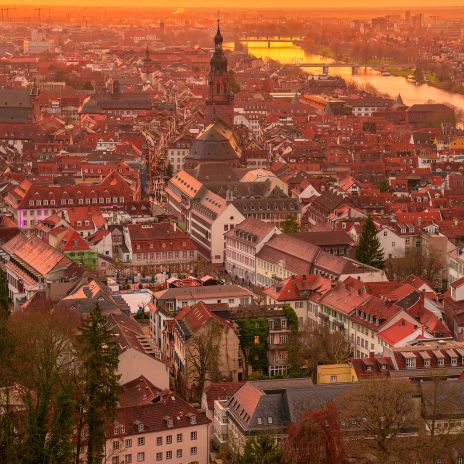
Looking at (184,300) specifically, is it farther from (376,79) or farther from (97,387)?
(376,79)

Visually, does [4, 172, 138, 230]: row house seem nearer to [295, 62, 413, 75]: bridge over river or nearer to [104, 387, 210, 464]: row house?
[104, 387, 210, 464]: row house

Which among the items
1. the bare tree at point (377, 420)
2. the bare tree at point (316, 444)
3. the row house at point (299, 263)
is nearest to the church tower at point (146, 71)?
the row house at point (299, 263)

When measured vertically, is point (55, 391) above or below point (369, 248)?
above

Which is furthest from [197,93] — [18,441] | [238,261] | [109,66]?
[18,441]

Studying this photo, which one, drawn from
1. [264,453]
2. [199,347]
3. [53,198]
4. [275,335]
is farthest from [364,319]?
[53,198]

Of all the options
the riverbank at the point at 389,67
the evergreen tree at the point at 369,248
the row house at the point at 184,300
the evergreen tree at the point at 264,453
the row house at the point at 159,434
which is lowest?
the riverbank at the point at 389,67

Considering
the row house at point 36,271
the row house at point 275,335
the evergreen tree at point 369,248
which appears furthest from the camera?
the evergreen tree at point 369,248

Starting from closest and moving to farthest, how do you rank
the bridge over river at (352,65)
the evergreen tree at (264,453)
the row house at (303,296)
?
the evergreen tree at (264,453)
the row house at (303,296)
the bridge over river at (352,65)

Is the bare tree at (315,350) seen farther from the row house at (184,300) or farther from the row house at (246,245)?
the row house at (246,245)
